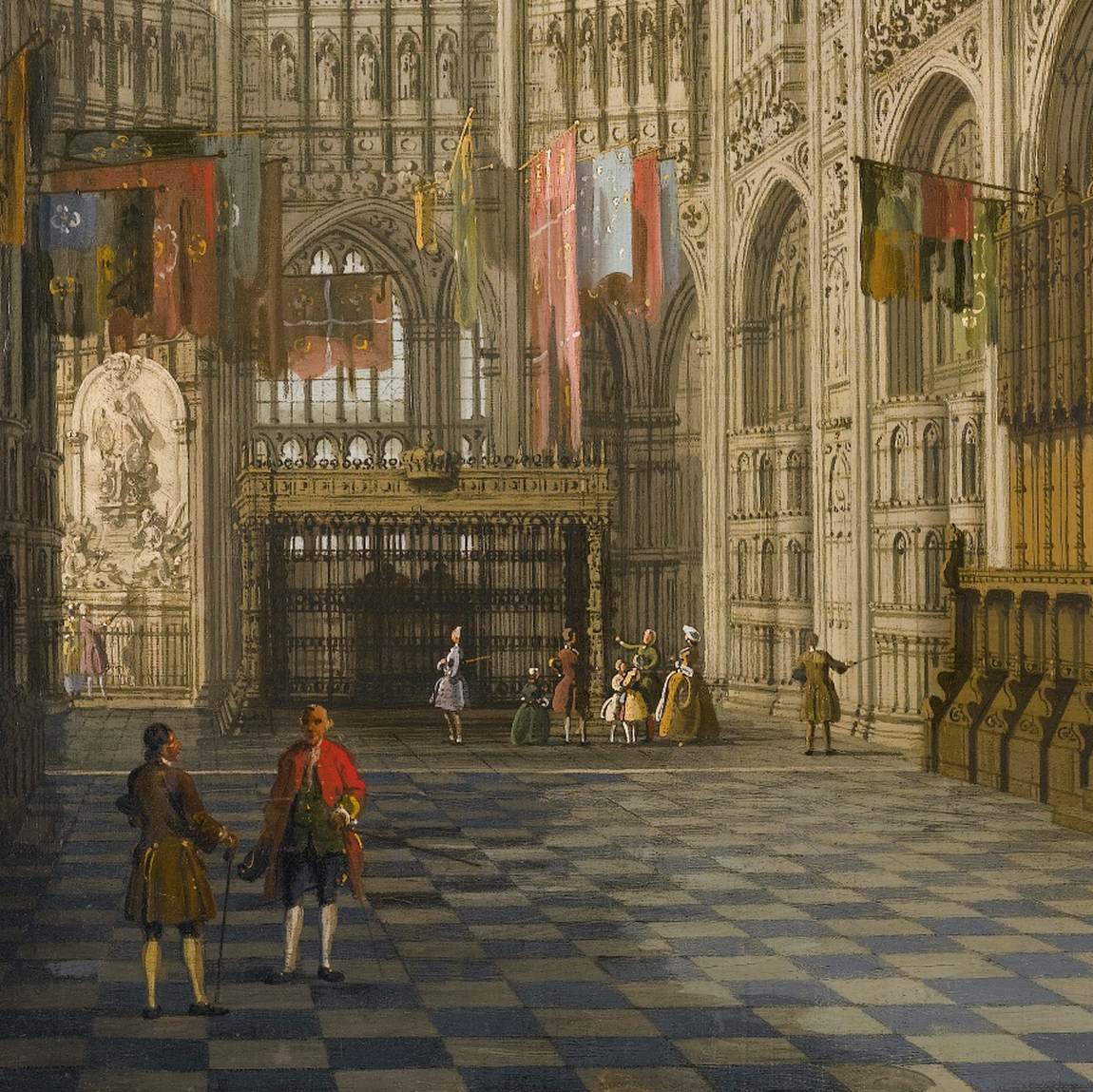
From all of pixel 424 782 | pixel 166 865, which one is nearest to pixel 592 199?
pixel 424 782

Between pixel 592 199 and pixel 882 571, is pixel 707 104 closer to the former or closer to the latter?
pixel 592 199

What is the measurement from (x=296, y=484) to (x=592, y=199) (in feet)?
18.3

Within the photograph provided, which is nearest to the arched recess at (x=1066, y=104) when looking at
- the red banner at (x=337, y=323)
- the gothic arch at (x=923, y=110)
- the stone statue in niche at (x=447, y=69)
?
the gothic arch at (x=923, y=110)

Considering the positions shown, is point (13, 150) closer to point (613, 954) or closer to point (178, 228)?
point (178, 228)

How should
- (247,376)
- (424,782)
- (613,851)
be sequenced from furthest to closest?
(247,376)
(424,782)
(613,851)

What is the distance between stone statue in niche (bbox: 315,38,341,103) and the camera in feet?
105

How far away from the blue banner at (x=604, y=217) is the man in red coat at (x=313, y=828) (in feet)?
53.8

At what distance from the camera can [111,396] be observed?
30.6 metres

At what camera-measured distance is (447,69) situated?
105ft

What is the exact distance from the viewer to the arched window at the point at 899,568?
2295cm

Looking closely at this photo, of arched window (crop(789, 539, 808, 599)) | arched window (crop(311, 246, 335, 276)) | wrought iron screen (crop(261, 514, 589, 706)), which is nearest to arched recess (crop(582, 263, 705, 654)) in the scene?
arched window (crop(311, 246, 335, 276))

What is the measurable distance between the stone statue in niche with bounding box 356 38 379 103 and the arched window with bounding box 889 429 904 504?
12.9 m

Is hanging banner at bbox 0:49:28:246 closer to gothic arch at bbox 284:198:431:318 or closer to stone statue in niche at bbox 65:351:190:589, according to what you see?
stone statue in niche at bbox 65:351:190:589

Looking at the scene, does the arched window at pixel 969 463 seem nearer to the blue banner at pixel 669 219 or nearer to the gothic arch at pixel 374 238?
the blue banner at pixel 669 219
